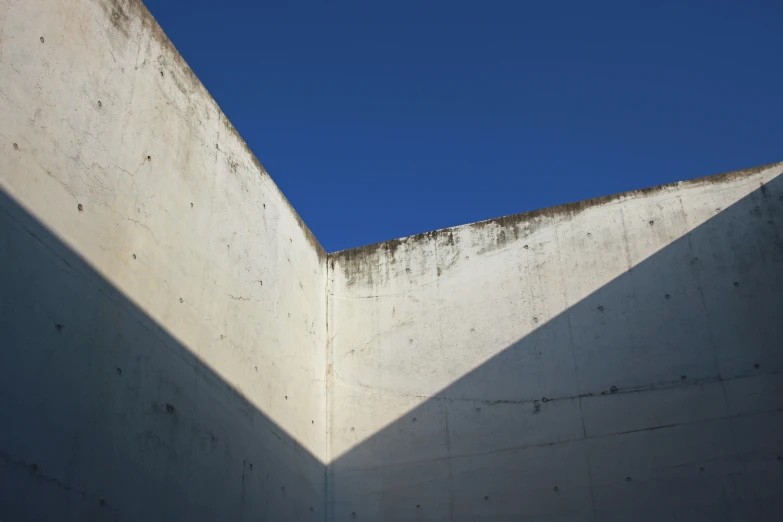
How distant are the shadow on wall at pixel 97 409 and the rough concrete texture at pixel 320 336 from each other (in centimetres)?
1

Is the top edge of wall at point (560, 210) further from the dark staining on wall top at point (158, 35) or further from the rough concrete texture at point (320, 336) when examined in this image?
the dark staining on wall top at point (158, 35)

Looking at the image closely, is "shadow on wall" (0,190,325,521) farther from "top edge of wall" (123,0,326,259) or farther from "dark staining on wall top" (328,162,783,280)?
"dark staining on wall top" (328,162,783,280)

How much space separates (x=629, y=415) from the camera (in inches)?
240

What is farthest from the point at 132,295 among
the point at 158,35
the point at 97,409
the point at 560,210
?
the point at 560,210

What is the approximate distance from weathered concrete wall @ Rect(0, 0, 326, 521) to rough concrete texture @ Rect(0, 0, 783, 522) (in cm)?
2

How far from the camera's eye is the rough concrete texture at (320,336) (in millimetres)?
3881

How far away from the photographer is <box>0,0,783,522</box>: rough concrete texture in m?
3.88

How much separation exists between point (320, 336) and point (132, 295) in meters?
2.97

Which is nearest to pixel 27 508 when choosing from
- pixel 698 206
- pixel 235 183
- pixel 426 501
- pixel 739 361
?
pixel 235 183

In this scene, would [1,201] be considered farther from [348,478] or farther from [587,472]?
[587,472]

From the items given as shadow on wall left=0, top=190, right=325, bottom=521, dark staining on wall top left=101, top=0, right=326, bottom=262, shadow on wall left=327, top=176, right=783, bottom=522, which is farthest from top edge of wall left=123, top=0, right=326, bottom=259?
shadow on wall left=327, top=176, right=783, bottom=522

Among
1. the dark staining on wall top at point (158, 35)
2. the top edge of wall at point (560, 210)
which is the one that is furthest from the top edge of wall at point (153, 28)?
the top edge of wall at point (560, 210)

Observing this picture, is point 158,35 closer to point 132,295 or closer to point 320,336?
point 132,295

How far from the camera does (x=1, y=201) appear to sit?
3596 millimetres
